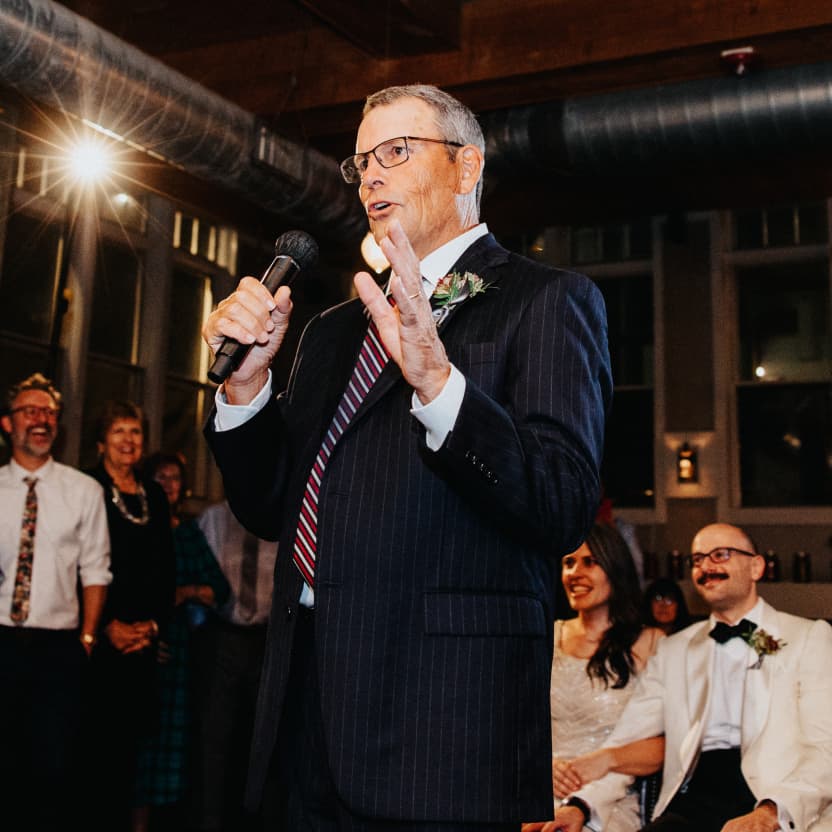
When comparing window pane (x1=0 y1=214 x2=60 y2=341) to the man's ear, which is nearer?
the man's ear

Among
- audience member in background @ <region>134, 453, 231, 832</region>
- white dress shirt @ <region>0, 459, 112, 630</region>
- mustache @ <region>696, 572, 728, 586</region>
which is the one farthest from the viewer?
audience member in background @ <region>134, 453, 231, 832</region>

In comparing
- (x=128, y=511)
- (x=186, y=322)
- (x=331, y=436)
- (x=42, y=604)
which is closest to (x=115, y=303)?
(x=186, y=322)

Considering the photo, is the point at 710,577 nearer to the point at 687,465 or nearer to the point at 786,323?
the point at 687,465

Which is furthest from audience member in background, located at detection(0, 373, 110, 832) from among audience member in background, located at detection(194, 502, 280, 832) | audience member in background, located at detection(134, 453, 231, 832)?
audience member in background, located at detection(194, 502, 280, 832)

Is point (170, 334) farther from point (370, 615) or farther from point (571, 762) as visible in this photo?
point (370, 615)

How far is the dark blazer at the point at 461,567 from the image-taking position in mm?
1135

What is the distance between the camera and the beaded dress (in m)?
3.37

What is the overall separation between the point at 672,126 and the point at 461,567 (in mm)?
3872

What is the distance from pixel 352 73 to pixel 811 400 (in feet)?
20.6

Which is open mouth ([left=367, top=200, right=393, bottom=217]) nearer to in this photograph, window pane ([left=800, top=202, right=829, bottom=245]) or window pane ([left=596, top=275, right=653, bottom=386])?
window pane ([left=596, top=275, right=653, bottom=386])

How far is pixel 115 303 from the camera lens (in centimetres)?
750

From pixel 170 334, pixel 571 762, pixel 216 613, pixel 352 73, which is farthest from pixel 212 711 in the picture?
pixel 170 334

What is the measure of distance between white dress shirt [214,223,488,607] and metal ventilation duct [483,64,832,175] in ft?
11.1

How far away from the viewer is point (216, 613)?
5094 mm
